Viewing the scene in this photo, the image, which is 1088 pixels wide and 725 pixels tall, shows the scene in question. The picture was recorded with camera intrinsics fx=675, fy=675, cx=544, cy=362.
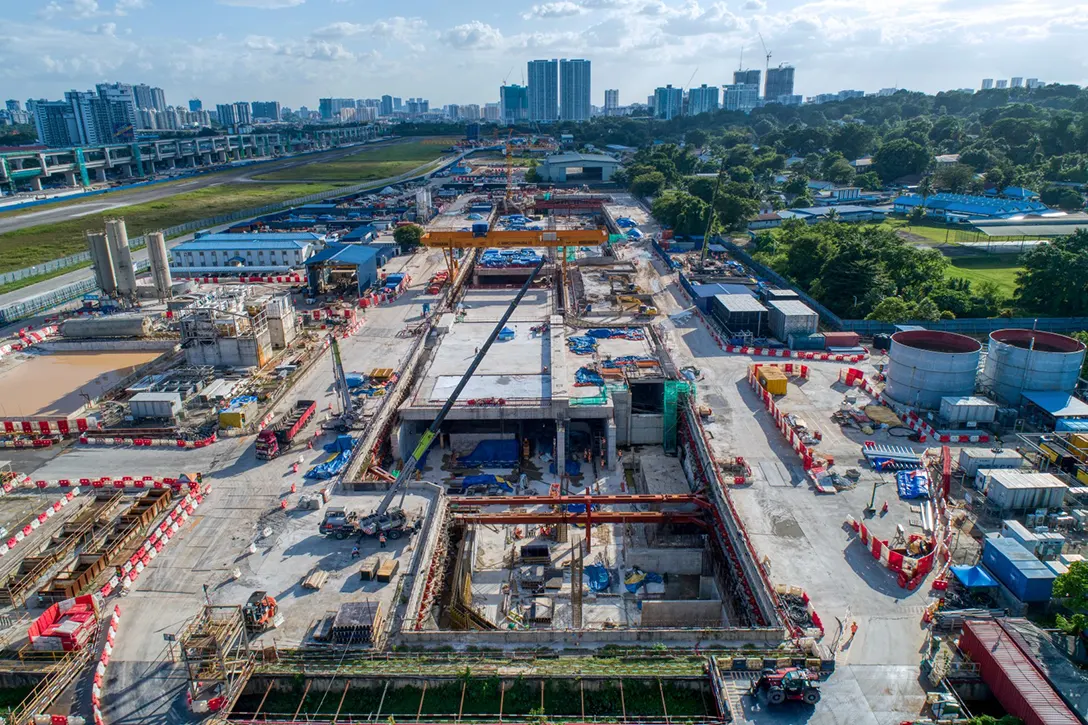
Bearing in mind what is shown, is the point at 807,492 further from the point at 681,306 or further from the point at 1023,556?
the point at 681,306

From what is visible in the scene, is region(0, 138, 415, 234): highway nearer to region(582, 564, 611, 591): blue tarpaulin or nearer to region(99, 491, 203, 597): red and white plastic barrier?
region(99, 491, 203, 597): red and white plastic barrier

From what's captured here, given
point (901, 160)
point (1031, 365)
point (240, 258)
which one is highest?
point (901, 160)

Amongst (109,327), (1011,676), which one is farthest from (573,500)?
(109,327)

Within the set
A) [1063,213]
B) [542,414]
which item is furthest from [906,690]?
[1063,213]

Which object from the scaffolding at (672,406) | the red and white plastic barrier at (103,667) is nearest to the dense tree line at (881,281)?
the scaffolding at (672,406)

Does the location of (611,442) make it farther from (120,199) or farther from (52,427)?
(120,199)

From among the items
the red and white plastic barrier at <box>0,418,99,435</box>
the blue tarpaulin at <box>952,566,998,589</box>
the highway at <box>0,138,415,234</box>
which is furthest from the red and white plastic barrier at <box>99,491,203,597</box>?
the highway at <box>0,138,415,234</box>
